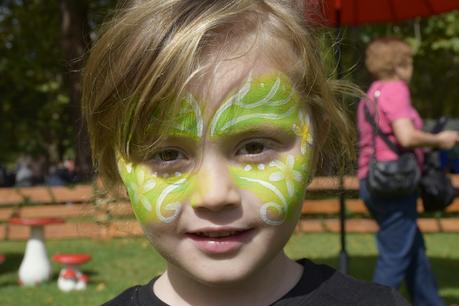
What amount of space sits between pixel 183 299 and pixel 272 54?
0.56 meters

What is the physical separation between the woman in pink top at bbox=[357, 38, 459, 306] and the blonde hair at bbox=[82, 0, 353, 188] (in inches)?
108

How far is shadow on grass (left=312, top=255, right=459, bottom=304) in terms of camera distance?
235 inches

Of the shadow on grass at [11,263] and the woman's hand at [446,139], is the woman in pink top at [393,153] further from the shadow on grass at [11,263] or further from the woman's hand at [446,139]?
the shadow on grass at [11,263]

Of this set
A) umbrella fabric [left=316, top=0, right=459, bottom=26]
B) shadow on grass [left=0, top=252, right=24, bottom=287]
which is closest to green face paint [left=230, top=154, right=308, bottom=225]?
umbrella fabric [left=316, top=0, right=459, bottom=26]

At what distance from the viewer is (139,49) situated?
1483 millimetres

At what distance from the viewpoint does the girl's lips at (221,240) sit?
1.38 metres

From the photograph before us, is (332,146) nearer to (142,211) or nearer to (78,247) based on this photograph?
(142,211)

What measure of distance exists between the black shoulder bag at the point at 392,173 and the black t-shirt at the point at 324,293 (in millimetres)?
2726

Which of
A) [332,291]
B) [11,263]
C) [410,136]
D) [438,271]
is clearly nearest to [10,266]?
[11,263]

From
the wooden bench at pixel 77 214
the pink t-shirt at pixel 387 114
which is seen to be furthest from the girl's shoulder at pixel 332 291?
the wooden bench at pixel 77 214

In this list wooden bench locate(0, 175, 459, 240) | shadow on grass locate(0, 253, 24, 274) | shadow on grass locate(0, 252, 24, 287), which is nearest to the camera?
shadow on grass locate(0, 252, 24, 287)

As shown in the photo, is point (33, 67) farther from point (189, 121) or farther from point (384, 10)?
point (189, 121)

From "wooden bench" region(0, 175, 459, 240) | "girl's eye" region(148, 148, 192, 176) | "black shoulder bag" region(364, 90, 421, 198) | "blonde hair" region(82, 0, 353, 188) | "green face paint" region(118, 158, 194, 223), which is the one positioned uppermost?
"blonde hair" region(82, 0, 353, 188)

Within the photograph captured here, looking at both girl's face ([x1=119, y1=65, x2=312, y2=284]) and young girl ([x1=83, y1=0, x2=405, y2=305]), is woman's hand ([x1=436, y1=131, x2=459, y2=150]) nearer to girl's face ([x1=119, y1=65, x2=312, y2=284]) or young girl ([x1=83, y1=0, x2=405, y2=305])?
young girl ([x1=83, y1=0, x2=405, y2=305])
